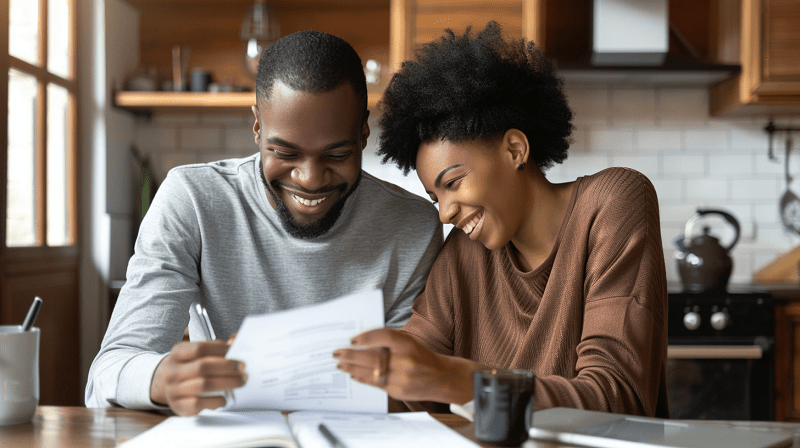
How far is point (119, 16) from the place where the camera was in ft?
10.3

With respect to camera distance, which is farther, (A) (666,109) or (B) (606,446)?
(A) (666,109)

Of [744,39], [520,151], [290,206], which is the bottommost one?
[290,206]

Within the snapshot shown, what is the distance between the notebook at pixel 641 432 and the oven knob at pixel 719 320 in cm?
168

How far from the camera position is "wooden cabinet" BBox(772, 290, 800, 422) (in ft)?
8.68

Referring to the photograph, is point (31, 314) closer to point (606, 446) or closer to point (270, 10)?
point (606, 446)

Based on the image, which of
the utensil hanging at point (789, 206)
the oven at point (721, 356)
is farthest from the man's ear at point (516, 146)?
the utensil hanging at point (789, 206)

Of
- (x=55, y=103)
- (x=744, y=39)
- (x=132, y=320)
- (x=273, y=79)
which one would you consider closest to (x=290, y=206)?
(x=273, y=79)

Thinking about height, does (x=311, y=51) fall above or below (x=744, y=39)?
below

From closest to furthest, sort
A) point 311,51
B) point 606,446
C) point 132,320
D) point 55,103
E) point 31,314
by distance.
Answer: point 606,446, point 31,314, point 132,320, point 311,51, point 55,103

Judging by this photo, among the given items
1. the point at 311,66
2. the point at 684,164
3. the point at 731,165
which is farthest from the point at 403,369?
the point at 731,165

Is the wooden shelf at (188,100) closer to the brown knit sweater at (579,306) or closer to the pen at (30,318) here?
the brown knit sweater at (579,306)

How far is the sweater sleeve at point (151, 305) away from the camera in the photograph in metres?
1.12

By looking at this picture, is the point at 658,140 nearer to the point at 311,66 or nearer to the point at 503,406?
the point at 311,66

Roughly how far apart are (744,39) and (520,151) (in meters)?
1.96
